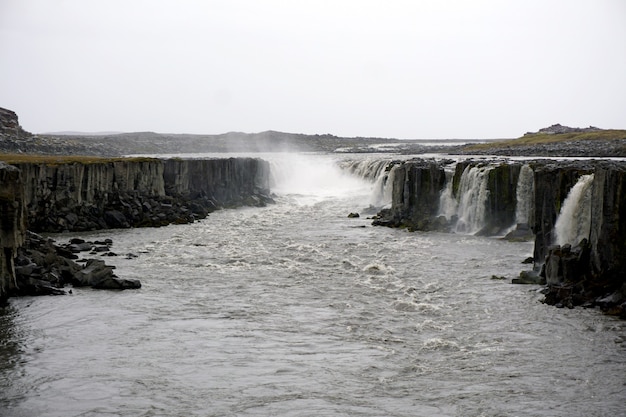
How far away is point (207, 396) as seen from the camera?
17.1 metres

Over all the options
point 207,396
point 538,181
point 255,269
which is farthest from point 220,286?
point 538,181

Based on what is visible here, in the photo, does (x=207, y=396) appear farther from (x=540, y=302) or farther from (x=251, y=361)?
(x=540, y=302)

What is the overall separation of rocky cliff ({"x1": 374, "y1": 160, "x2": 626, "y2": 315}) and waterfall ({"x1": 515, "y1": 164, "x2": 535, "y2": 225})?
2.5 inches

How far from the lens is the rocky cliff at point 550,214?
83.3ft

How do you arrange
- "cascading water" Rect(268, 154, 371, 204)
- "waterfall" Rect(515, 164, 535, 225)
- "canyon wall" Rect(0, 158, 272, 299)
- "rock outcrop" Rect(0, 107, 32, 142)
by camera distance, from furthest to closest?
"rock outcrop" Rect(0, 107, 32, 142) → "cascading water" Rect(268, 154, 371, 204) → "waterfall" Rect(515, 164, 535, 225) → "canyon wall" Rect(0, 158, 272, 299)

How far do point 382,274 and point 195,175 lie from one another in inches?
1467

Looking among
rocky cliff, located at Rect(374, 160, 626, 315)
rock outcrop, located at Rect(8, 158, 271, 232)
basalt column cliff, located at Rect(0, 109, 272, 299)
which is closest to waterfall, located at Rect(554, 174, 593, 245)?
rocky cliff, located at Rect(374, 160, 626, 315)

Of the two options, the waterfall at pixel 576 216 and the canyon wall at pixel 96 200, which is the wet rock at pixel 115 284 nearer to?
the canyon wall at pixel 96 200

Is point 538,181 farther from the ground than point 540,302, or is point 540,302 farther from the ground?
point 538,181

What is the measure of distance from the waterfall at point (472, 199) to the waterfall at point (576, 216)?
13.8 metres

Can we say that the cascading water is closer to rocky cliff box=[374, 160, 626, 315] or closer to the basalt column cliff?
the basalt column cliff

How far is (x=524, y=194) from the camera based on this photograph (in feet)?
143

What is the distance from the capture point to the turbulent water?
1666cm

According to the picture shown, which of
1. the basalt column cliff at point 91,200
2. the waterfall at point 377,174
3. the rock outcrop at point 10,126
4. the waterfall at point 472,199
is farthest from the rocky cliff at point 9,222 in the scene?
the rock outcrop at point 10,126
